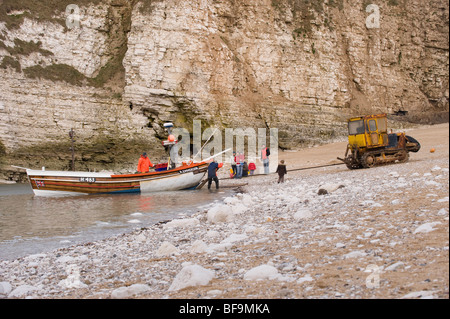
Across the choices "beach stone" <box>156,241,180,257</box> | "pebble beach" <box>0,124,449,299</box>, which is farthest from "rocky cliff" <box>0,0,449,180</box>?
"beach stone" <box>156,241,180,257</box>

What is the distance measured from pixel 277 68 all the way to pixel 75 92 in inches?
762

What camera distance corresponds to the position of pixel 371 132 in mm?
17828

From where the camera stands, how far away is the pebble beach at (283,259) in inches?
150

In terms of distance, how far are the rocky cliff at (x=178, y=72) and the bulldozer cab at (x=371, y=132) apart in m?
20.8

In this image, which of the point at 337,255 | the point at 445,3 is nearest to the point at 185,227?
the point at 337,255

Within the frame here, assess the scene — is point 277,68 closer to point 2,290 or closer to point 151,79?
point 151,79

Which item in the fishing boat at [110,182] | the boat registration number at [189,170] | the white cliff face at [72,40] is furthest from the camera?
the white cliff face at [72,40]

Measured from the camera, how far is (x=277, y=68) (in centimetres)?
4231

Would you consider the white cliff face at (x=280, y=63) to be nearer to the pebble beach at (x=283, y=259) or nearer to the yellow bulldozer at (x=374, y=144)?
the yellow bulldozer at (x=374, y=144)

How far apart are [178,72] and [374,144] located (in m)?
23.1

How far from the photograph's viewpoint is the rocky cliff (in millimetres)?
34769

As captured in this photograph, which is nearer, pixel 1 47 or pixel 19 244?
pixel 19 244

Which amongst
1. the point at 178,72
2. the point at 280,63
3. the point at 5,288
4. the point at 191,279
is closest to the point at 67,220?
the point at 5,288

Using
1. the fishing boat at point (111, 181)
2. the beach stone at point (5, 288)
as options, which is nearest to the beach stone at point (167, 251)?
the beach stone at point (5, 288)
